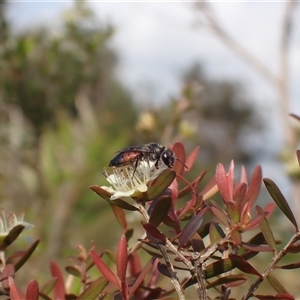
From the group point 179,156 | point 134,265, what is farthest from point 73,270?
point 179,156

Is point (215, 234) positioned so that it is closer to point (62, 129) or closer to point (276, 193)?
point (276, 193)

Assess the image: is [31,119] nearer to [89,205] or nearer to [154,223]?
[89,205]

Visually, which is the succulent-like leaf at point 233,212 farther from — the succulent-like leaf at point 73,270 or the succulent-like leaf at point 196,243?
the succulent-like leaf at point 73,270

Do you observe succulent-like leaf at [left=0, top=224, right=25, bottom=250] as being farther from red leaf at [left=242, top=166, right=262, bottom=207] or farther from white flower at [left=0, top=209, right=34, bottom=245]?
red leaf at [left=242, top=166, right=262, bottom=207]

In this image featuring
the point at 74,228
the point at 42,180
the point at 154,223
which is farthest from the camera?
the point at 74,228

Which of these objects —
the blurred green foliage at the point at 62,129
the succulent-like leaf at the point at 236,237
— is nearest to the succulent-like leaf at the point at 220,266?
the succulent-like leaf at the point at 236,237

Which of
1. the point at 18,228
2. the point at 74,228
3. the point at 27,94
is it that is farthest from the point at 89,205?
the point at 18,228
